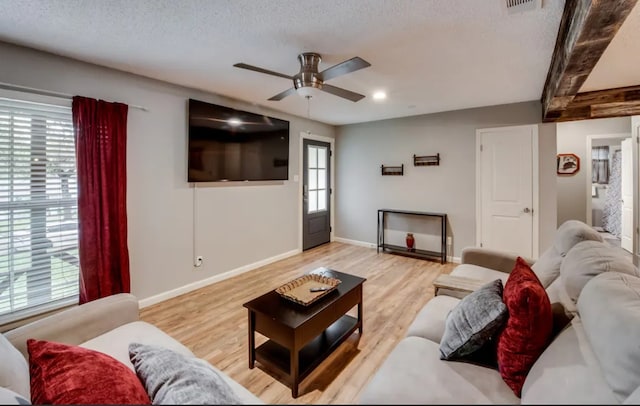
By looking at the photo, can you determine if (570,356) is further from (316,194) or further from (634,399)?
(316,194)

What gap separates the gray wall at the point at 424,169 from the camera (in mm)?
3795

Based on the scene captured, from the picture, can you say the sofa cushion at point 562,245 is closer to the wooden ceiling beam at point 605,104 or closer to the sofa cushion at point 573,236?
the sofa cushion at point 573,236

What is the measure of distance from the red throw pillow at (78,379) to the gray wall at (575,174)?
6888 mm

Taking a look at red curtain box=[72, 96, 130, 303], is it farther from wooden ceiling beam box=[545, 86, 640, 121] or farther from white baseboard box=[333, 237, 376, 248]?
wooden ceiling beam box=[545, 86, 640, 121]

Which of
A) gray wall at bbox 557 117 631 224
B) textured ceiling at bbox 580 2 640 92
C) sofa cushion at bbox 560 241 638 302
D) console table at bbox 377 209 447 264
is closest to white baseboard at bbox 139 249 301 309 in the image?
console table at bbox 377 209 447 264

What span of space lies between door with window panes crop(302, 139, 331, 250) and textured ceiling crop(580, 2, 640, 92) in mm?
3643

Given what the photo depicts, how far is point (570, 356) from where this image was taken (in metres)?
0.93

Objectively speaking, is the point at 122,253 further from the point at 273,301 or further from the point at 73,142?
the point at 273,301

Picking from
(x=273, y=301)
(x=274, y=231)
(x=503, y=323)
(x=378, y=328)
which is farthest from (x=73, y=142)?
(x=503, y=323)

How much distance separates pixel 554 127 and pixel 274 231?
13.3ft

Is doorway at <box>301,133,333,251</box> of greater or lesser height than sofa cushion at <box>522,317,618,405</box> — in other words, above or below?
above

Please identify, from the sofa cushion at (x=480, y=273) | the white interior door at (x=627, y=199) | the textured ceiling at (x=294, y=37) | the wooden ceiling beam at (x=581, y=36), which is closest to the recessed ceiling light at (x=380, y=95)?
the textured ceiling at (x=294, y=37)

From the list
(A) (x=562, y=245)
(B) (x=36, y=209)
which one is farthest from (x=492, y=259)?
(B) (x=36, y=209)

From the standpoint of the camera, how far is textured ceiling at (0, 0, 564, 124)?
1.73 meters
